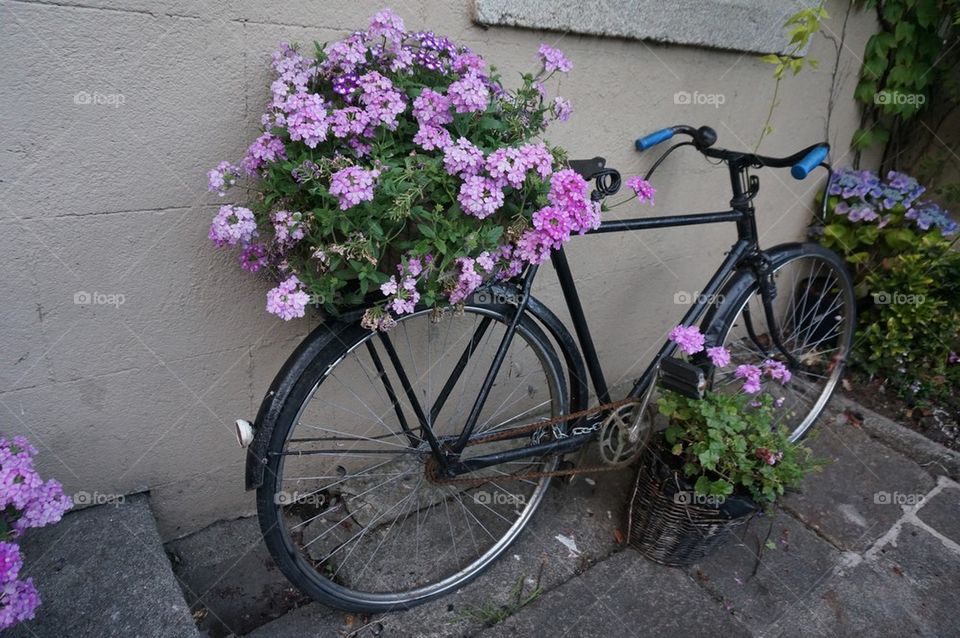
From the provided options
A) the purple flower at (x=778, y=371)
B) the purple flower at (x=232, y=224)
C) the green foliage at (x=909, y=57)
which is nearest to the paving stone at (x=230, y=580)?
the purple flower at (x=232, y=224)

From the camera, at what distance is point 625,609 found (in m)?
2.33

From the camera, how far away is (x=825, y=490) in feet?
10.0

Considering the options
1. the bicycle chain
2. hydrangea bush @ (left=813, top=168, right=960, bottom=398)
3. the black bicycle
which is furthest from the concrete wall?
hydrangea bush @ (left=813, top=168, right=960, bottom=398)

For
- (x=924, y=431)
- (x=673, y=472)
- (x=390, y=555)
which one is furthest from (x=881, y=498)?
(x=390, y=555)

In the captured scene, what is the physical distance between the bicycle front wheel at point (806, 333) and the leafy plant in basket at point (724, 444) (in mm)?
463

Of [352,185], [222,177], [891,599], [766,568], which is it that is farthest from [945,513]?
[222,177]

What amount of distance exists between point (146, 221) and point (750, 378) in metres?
2.17

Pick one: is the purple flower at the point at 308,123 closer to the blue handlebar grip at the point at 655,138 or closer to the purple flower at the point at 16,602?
the purple flower at the point at 16,602

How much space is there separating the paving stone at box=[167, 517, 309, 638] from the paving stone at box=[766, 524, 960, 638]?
187 cm

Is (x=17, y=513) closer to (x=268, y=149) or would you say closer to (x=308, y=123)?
(x=268, y=149)

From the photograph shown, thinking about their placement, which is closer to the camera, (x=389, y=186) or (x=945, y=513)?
(x=389, y=186)

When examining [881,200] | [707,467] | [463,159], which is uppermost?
[463,159]

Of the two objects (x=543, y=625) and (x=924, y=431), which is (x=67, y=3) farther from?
(x=924, y=431)

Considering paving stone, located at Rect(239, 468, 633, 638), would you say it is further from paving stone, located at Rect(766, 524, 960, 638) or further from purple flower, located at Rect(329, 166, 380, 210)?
purple flower, located at Rect(329, 166, 380, 210)
